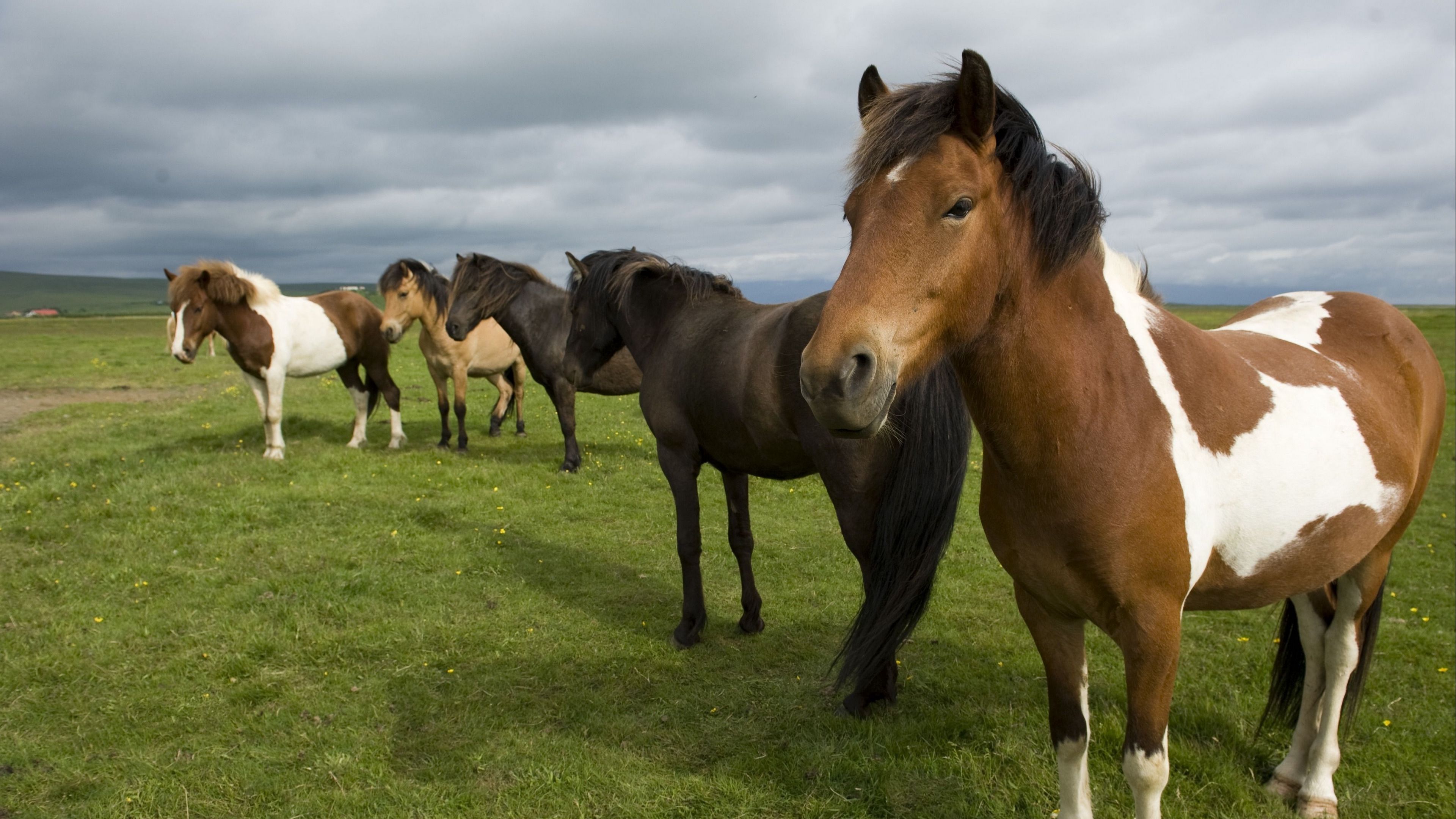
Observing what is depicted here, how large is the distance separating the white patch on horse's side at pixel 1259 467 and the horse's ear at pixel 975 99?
0.82 m

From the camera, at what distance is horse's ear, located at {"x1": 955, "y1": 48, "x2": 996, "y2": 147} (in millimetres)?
1902

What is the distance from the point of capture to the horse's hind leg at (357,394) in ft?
37.4

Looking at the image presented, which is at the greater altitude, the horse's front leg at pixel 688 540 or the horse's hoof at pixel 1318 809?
the horse's front leg at pixel 688 540

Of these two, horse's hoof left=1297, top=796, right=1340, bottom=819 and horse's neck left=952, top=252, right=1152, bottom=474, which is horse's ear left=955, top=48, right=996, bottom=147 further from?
horse's hoof left=1297, top=796, right=1340, bottom=819

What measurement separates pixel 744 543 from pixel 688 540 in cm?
46

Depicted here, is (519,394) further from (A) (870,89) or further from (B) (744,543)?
(A) (870,89)

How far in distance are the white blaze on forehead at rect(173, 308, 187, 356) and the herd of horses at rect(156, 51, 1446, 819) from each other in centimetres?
778

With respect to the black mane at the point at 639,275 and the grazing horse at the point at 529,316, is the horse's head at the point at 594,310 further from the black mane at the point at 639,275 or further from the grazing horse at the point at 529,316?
the grazing horse at the point at 529,316

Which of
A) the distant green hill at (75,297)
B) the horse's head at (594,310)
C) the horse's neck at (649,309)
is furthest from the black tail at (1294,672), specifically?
the distant green hill at (75,297)

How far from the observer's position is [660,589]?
6.04 meters

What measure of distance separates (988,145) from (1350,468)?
190 centimetres

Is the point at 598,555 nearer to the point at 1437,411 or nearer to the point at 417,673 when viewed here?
the point at 417,673

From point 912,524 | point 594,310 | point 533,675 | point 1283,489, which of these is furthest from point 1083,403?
point 594,310

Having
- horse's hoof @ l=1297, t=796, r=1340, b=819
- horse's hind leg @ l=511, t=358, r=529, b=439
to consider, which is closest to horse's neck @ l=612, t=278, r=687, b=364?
horse's hoof @ l=1297, t=796, r=1340, b=819
